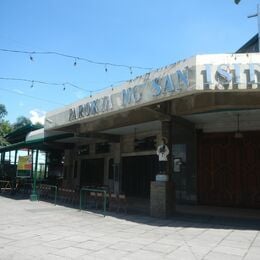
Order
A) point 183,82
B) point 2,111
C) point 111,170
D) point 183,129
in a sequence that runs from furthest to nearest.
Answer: point 2,111 < point 111,170 < point 183,129 < point 183,82

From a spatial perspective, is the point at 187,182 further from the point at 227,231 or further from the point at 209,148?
the point at 227,231

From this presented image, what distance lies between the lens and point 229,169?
15.1 meters

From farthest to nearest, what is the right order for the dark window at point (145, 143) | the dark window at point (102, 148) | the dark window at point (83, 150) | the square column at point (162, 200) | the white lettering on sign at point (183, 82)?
1. the dark window at point (83, 150)
2. the dark window at point (102, 148)
3. the dark window at point (145, 143)
4. the square column at point (162, 200)
5. the white lettering on sign at point (183, 82)

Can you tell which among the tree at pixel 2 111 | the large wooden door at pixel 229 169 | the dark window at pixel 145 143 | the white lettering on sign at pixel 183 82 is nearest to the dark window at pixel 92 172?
the dark window at pixel 145 143

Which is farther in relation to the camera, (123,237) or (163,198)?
(163,198)

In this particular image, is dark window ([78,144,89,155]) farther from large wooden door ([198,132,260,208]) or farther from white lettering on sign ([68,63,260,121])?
white lettering on sign ([68,63,260,121])

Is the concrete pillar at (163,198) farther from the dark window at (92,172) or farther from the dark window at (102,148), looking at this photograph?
the dark window at (92,172)

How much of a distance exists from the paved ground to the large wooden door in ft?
12.0

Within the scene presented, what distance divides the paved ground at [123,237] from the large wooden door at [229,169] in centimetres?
365

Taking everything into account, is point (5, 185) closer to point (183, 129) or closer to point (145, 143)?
point (145, 143)

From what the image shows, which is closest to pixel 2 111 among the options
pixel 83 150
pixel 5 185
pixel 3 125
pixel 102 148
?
pixel 3 125

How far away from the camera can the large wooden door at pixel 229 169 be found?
14.6 meters

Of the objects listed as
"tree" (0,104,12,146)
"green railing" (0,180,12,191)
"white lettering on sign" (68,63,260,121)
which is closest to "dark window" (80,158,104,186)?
"green railing" (0,180,12,191)

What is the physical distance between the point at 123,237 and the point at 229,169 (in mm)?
7804
